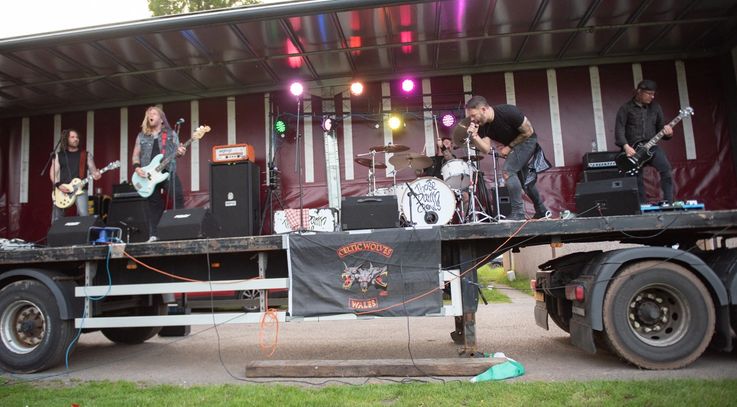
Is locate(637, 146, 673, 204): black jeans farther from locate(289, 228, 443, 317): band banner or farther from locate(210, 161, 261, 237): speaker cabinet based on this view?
locate(210, 161, 261, 237): speaker cabinet

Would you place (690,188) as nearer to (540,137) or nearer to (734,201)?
(734,201)

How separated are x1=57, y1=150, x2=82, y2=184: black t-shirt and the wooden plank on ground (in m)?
5.48

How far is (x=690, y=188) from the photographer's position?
8953 mm

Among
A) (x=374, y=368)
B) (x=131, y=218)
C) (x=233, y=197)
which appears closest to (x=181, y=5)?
(x=233, y=197)

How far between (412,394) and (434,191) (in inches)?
158

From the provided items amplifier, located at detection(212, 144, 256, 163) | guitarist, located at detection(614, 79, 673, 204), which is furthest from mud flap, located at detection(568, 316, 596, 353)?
amplifier, located at detection(212, 144, 256, 163)

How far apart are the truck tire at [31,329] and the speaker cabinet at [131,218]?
2225 mm

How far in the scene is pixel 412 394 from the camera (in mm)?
3561

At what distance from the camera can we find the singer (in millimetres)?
5359

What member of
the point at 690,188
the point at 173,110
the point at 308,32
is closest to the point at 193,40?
the point at 308,32

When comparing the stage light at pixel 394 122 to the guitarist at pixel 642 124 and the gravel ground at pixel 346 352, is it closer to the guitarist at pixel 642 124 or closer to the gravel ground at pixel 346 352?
the gravel ground at pixel 346 352

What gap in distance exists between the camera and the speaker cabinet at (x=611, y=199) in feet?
15.0

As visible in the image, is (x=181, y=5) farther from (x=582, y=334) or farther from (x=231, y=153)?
(x=582, y=334)

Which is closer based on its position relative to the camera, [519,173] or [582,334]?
[582,334]
